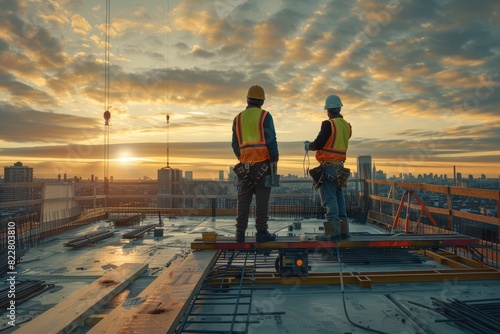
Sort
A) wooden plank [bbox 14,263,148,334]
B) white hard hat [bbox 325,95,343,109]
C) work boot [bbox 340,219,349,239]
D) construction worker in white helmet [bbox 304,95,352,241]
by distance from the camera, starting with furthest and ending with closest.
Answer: white hard hat [bbox 325,95,343,109] → work boot [bbox 340,219,349,239] → construction worker in white helmet [bbox 304,95,352,241] → wooden plank [bbox 14,263,148,334]

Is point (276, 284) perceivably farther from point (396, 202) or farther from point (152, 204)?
point (152, 204)

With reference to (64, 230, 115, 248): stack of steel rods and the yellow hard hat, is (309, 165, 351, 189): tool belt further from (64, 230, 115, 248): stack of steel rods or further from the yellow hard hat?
(64, 230, 115, 248): stack of steel rods

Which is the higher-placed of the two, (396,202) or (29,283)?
(396,202)

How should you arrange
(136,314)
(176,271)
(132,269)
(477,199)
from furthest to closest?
(477,199), (132,269), (176,271), (136,314)

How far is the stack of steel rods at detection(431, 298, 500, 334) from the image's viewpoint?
267 centimetres

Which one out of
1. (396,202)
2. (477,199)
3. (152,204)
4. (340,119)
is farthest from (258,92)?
(152,204)

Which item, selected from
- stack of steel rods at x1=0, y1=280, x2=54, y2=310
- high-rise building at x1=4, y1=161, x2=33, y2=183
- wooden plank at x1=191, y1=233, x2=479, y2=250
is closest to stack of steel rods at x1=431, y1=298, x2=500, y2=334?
wooden plank at x1=191, y1=233, x2=479, y2=250

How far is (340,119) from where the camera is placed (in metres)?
4.84

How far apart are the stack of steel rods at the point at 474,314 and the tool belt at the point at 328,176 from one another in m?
1.92

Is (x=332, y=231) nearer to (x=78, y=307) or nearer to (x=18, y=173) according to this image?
(x=78, y=307)

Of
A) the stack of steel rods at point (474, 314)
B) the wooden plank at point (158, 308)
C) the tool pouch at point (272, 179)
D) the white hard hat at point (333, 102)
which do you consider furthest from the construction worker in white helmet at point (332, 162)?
the wooden plank at point (158, 308)

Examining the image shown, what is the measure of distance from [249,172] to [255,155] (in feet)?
0.79

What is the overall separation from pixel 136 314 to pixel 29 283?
2662 mm

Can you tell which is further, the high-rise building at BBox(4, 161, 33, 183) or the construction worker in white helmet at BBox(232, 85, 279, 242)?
the high-rise building at BBox(4, 161, 33, 183)
